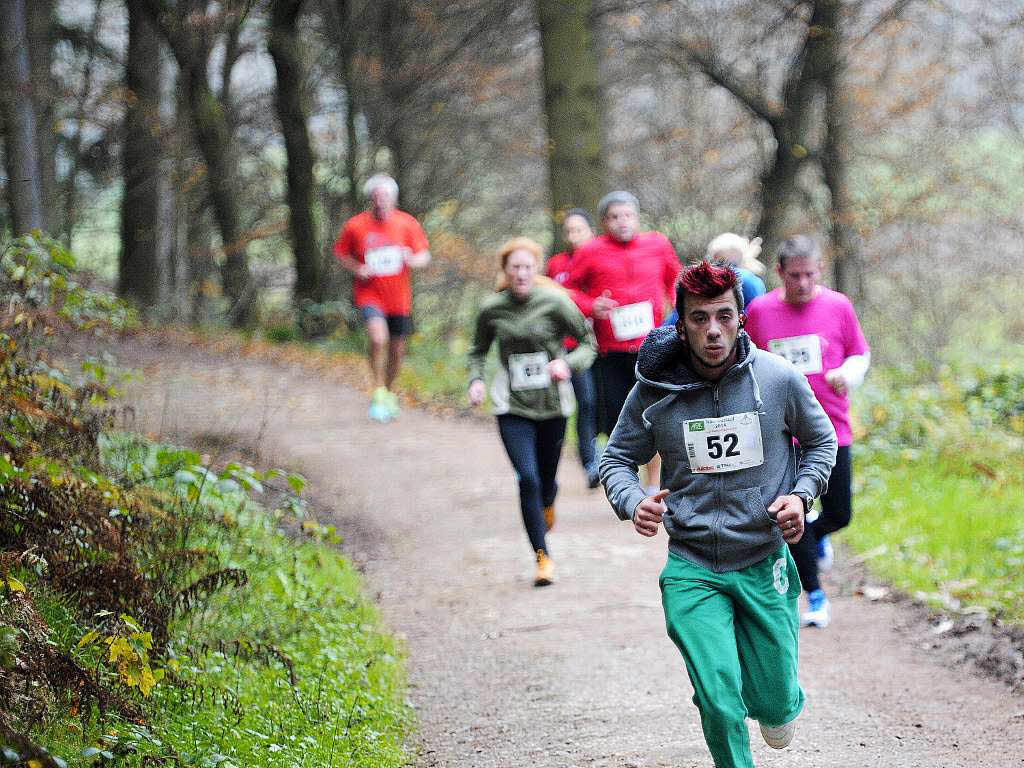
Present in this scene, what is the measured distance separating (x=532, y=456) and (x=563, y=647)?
1415 millimetres

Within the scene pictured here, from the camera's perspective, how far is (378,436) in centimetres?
1252

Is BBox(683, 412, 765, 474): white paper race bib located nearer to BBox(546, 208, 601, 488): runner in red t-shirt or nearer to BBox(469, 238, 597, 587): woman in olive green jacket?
BBox(469, 238, 597, 587): woman in olive green jacket

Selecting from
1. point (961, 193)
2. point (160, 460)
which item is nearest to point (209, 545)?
point (160, 460)

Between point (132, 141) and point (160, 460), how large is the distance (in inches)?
643

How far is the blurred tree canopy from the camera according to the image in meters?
16.7

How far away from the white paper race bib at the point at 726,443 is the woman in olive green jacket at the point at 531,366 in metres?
3.27

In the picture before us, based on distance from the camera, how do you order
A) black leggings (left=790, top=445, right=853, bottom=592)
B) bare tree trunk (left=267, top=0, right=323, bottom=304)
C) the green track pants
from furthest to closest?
bare tree trunk (left=267, top=0, right=323, bottom=304), black leggings (left=790, top=445, right=853, bottom=592), the green track pants

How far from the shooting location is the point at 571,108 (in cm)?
1277

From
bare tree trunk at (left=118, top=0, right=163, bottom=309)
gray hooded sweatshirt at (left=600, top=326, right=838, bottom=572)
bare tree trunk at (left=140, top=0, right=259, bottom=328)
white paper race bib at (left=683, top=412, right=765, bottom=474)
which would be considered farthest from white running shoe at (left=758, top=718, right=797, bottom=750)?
bare tree trunk at (left=118, top=0, right=163, bottom=309)

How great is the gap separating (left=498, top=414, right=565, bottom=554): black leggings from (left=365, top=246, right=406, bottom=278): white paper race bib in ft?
16.2

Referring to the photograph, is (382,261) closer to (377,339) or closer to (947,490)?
(377,339)

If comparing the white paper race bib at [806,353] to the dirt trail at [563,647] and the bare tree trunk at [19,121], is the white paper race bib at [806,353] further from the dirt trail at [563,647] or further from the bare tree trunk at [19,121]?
the bare tree trunk at [19,121]

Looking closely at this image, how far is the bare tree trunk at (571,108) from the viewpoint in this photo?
41.7ft

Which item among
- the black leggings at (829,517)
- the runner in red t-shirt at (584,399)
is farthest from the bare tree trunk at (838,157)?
the black leggings at (829,517)
